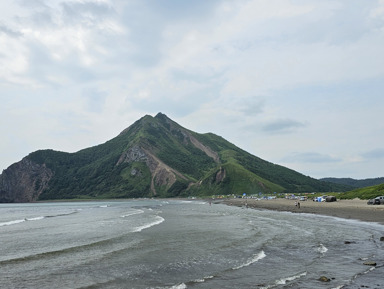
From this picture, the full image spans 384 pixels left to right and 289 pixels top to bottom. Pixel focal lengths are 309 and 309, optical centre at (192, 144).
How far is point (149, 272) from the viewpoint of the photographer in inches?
825

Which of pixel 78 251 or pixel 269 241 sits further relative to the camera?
pixel 269 241

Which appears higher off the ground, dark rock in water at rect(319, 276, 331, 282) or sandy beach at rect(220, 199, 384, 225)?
sandy beach at rect(220, 199, 384, 225)

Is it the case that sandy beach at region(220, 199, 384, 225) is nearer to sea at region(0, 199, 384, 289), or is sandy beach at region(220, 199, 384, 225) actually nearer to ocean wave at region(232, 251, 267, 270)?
sea at region(0, 199, 384, 289)

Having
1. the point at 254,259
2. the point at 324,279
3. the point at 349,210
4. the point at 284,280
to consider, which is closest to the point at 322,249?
the point at 254,259

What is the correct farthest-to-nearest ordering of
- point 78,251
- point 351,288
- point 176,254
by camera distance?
1. point 78,251
2. point 176,254
3. point 351,288

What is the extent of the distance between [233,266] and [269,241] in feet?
42.5

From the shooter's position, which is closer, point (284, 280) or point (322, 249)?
point (284, 280)

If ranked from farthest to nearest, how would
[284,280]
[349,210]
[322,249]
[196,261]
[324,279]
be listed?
[349,210] → [322,249] → [196,261] → [284,280] → [324,279]

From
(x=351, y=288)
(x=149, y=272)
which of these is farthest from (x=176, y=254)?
(x=351, y=288)

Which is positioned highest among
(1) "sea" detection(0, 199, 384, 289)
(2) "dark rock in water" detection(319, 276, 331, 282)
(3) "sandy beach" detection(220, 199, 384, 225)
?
(3) "sandy beach" detection(220, 199, 384, 225)


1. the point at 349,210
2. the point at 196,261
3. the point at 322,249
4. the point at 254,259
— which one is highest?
the point at 349,210

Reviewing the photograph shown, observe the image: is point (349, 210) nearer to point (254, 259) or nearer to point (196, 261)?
point (254, 259)

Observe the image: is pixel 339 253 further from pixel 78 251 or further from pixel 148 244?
pixel 78 251

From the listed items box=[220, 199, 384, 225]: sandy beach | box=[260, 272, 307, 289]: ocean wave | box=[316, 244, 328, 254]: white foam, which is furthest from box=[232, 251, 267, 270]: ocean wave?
box=[220, 199, 384, 225]: sandy beach
